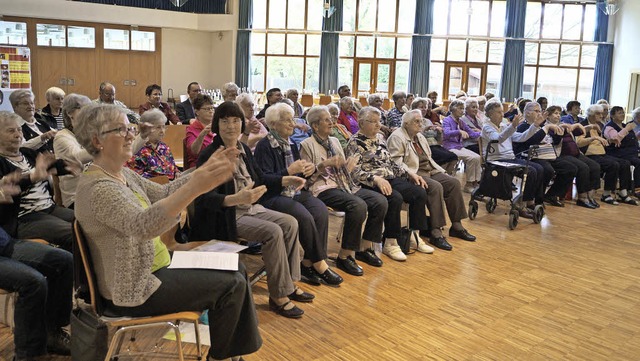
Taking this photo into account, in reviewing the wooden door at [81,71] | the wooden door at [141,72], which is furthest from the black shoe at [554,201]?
the wooden door at [81,71]

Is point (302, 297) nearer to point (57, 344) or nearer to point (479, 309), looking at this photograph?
→ point (479, 309)

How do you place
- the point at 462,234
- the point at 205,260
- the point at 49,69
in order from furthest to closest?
the point at 49,69 < the point at 462,234 < the point at 205,260

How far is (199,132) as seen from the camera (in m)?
4.63

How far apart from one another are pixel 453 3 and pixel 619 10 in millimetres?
4278

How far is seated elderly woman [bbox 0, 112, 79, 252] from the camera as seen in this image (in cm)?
290

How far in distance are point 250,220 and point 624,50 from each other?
1460 cm

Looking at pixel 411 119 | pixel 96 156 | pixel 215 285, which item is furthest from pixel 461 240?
pixel 96 156

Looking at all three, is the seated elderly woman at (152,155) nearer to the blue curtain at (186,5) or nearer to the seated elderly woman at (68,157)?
the seated elderly woman at (68,157)

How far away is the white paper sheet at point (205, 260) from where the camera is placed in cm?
243

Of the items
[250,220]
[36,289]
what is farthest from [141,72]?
[36,289]

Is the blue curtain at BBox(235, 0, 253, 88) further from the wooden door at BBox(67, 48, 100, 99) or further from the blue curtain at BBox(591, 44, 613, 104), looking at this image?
the blue curtain at BBox(591, 44, 613, 104)

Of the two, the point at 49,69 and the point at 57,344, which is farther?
the point at 49,69

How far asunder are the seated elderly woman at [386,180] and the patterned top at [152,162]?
4.88 ft

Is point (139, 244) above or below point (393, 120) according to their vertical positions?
below
